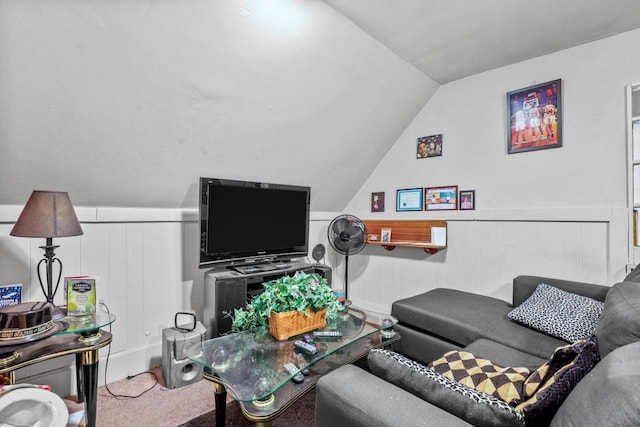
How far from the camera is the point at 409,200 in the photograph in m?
3.31

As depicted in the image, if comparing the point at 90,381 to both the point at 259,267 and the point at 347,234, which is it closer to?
the point at 259,267

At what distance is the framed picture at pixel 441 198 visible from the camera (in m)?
3.01

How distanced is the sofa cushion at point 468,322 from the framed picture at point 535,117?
134 centimetres

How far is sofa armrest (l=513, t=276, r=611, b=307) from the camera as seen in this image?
79.0 inches

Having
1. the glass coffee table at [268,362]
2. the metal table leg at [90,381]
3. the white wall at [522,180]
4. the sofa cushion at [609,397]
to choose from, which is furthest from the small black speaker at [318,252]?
the sofa cushion at [609,397]

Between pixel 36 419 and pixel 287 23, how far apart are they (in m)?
2.16

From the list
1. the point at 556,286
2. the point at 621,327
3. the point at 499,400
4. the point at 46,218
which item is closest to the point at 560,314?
the point at 556,286

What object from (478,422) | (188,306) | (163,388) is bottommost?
(163,388)

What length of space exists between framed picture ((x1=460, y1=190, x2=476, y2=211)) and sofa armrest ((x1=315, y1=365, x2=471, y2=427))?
2320 mm

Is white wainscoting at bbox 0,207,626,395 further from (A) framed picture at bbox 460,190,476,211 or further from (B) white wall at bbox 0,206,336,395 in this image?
(A) framed picture at bbox 460,190,476,211

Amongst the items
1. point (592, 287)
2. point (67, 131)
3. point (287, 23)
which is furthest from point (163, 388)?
point (592, 287)

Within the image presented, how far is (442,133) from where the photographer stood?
3107mm

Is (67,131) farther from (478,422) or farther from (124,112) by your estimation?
(478,422)

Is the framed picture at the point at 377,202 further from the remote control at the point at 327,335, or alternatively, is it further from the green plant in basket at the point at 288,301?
the remote control at the point at 327,335
